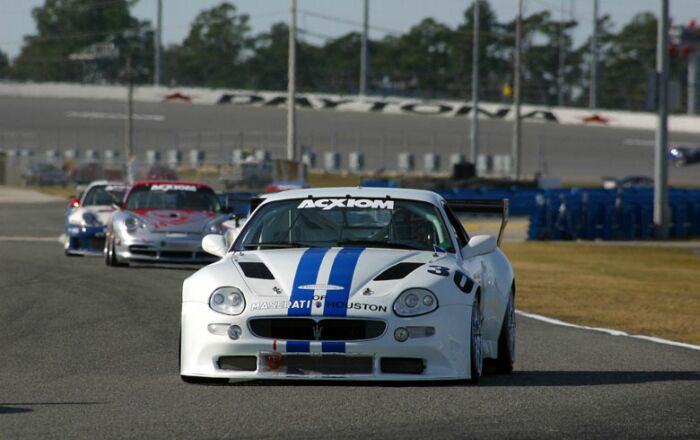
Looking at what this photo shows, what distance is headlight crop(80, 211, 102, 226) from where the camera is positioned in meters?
24.1

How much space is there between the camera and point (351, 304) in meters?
8.41

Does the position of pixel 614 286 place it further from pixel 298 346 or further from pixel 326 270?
pixel 298 346

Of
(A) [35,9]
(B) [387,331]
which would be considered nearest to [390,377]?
(B) [387,331]

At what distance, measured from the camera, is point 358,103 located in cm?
9875

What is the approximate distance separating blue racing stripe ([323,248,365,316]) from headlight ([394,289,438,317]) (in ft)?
1.02

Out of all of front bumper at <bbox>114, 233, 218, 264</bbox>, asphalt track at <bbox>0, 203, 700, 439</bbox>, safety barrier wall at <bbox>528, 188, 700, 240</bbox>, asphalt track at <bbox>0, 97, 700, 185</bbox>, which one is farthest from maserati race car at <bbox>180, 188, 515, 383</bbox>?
asphalt track at <bbox>0, 97, 700, 185</bbox>

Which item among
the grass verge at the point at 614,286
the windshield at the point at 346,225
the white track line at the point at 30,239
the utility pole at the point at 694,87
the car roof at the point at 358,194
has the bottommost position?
the grass verge at the point at 614,286

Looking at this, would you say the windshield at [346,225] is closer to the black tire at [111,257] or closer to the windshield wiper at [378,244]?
the windshield wiper at [378,244]

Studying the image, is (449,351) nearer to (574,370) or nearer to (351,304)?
(351,304)

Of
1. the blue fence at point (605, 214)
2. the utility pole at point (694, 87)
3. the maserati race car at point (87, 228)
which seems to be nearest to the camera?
the maserati race car at point (87, 228)

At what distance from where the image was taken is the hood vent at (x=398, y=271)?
28.5 feet

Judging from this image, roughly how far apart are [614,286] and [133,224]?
7.21 m

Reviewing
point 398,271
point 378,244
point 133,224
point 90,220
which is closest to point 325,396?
point 398,271

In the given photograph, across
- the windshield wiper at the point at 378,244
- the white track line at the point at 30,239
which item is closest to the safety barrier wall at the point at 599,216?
the white track line at the point at 30,239
